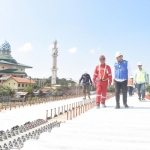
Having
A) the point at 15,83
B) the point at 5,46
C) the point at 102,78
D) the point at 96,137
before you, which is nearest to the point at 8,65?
the point at 5,46

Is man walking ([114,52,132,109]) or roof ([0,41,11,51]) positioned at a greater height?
roof ([0,41,11,51])

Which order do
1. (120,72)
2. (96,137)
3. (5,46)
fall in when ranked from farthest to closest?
1. (5,46)
2. (120,72)
3. (96,137)

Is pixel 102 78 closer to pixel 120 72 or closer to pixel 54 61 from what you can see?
pixel 120 72

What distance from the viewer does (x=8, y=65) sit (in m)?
56.5

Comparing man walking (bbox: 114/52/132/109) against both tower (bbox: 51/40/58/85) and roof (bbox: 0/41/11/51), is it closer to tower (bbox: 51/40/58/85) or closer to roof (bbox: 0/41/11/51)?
tower (bbox: 51/40/58/85)

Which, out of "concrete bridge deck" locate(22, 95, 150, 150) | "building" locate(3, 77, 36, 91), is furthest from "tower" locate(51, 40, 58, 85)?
"concrete bridge deck" locate(22, 95, 150, 150)

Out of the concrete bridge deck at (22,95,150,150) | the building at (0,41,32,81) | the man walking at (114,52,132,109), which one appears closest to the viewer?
the concrete bridge deck at (22,95,150,150)

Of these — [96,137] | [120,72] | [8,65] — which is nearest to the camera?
[96,137]

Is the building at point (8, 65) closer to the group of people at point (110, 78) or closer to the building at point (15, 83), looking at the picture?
the building at point (15, 83)

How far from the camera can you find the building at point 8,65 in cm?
5288

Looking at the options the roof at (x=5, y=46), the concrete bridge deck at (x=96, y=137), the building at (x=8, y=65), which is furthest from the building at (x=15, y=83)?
the concrete bridge deck at (x=96, y=137)

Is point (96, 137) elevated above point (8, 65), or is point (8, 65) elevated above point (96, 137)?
point (8, 65)

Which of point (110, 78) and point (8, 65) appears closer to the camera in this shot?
point (110, 78)

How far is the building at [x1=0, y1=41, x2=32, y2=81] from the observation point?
52884mm
